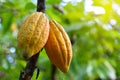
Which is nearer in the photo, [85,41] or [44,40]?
[44,40]

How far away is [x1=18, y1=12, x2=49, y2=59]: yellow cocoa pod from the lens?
37.9 inches

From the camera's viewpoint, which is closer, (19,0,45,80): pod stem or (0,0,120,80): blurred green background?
(19,0,45,80): pod stem

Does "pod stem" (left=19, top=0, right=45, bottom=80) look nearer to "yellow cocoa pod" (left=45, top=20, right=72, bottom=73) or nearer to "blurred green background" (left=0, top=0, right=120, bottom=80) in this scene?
"yellow cocoa pod" (left=45, top=20, right=72, bottom=73)

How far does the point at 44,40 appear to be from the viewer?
973 millimetres

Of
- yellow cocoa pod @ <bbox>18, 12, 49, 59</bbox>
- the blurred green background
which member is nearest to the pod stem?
yellow cocoa pod @ <bbox>18, 12, 49, 59</bbox>

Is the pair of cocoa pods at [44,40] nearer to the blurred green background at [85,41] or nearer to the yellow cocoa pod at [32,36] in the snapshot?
the yellow cocoa pod at [32,36]

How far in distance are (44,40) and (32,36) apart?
1.5 inches

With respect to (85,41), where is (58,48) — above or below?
above

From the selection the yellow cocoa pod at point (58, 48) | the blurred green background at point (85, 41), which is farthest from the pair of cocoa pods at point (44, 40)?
the blurred green background at point (85, 41)

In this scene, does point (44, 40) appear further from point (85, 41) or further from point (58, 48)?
point (85, 41)

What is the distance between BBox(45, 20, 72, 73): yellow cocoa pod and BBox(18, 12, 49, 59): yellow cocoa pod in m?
0.03

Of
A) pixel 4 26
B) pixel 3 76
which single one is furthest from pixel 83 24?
pixel 3 76

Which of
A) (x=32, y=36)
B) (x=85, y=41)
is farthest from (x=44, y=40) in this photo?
(x=85, y=41)

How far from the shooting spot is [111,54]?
10.4ft
